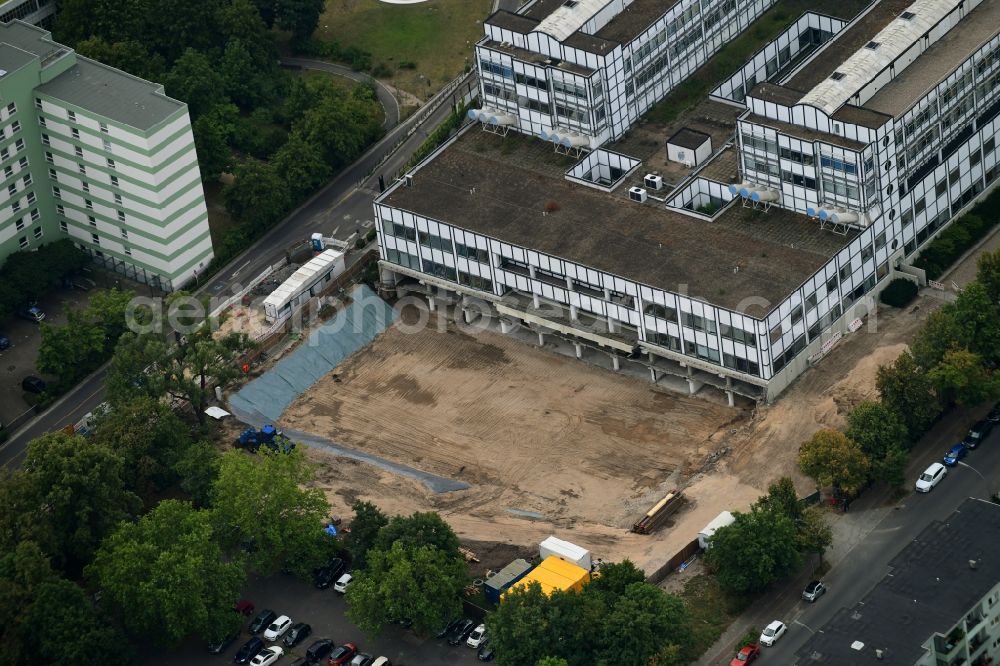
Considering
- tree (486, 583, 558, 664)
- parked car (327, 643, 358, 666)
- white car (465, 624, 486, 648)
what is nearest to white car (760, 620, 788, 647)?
tree (486, 583, 558, 664)

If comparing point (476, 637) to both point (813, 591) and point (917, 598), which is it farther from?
point (917, 598)

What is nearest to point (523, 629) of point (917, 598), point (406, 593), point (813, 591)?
point (406, 593)

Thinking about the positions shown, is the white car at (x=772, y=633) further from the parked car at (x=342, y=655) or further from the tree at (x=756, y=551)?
the parked car at (x=342, y=655)

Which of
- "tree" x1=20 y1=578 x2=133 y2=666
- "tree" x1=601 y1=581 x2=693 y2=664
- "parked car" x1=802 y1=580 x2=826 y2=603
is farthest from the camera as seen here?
"parked car" x1=802 y1=580 x2=826 y2=603

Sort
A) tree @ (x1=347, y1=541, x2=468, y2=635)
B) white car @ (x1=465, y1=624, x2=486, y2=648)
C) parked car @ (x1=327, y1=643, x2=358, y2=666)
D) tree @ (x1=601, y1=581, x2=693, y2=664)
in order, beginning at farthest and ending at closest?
parked car @ (x1=327, y1=643, x2=358, y2=666) < white car @ (x1=465, y1=624, x2=486, y2=648) < tree @ (x1=347, y1=541, x2=468, y2=635) < tree @ (x1=601, y1=581, x2=693, y2=664)

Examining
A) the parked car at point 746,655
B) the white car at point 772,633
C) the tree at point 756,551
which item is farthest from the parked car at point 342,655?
the white car at point 772,633

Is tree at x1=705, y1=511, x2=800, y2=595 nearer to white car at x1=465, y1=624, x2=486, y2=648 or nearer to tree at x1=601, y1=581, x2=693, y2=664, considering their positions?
tree at x1=601, y1=581, x2=693, y2=664
